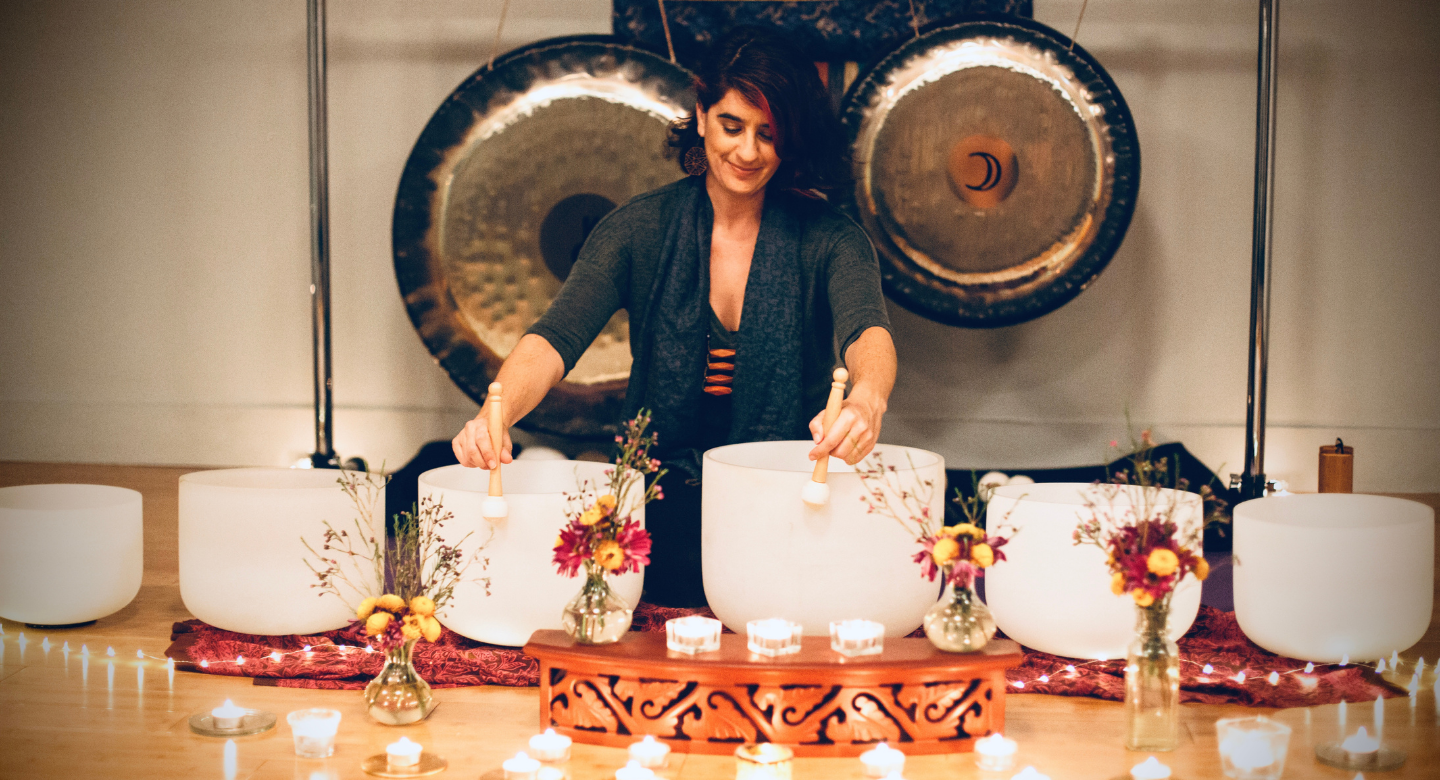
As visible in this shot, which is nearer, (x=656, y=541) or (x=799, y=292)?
(x=656, y=541)

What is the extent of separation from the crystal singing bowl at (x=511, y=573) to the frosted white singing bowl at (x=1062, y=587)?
39cm

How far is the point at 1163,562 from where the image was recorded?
3.14 ft

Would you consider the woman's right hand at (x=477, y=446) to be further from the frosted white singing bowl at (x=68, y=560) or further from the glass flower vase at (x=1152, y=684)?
the glass flower vase at (x=1152, y=684)

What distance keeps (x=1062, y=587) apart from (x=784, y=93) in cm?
79

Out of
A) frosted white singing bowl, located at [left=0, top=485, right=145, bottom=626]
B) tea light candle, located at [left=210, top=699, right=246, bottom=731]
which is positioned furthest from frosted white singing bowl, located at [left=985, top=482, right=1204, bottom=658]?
frosted white singing bowl, located at [left=0, top=485, right=145, bottom=626]

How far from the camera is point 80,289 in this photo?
2.74 m

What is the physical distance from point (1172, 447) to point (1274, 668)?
3.91 feet

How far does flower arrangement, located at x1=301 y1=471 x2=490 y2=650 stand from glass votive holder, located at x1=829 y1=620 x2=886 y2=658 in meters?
0.36

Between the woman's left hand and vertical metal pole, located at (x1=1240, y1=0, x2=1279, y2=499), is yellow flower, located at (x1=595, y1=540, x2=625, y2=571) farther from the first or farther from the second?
vertical metal pole, located at (x1=1240, y1=0, x2=1279, y2=499)

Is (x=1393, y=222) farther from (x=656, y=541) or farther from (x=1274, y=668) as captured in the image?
(x=656, y=541)

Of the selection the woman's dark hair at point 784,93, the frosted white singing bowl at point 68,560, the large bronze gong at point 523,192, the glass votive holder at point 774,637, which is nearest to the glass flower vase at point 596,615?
the glass votive holder at point 774,637

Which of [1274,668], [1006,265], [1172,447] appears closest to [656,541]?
[1274,668]

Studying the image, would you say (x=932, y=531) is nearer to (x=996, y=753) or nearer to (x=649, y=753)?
(x=996, y=753)

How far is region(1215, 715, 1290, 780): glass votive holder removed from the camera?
96 centimetres
